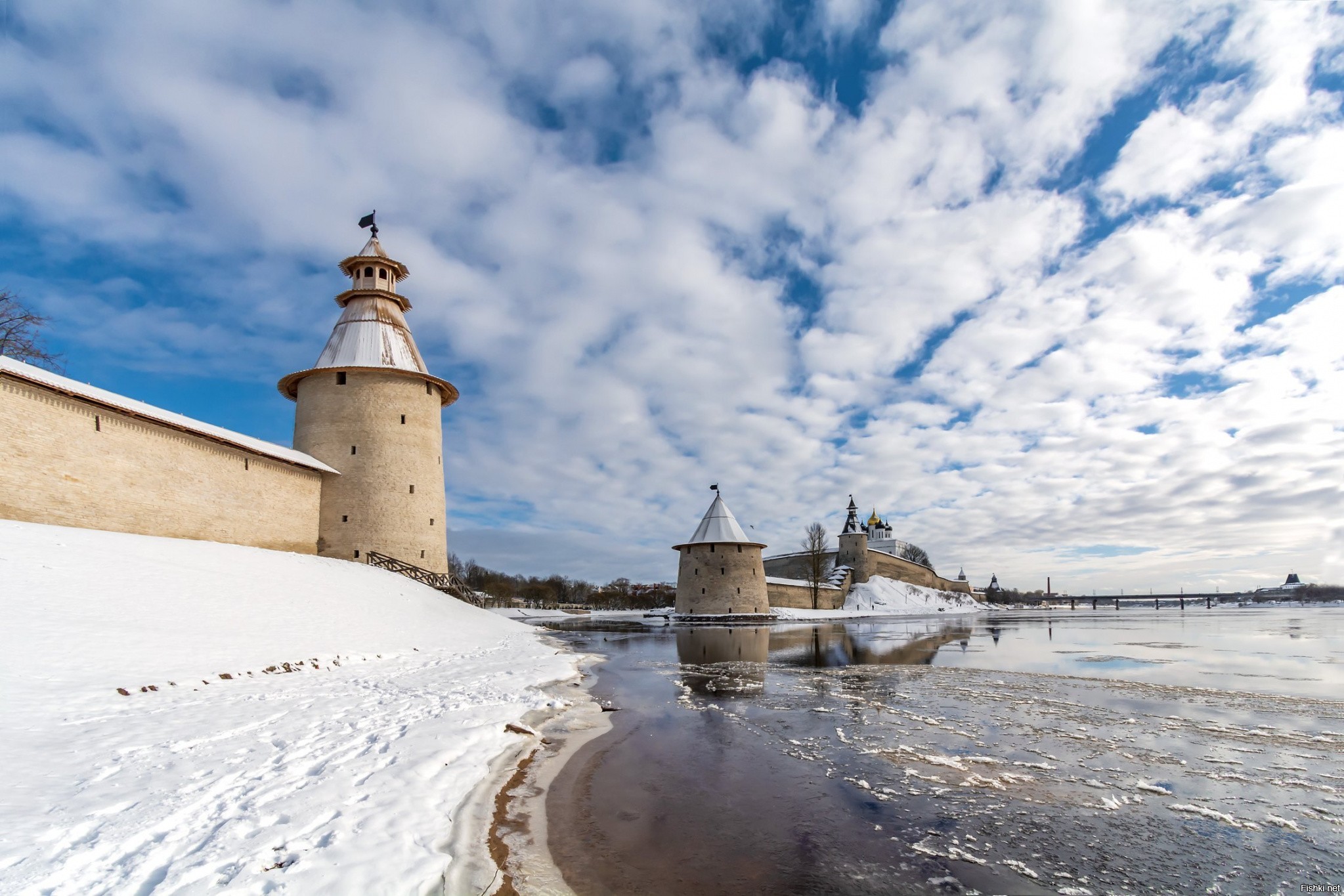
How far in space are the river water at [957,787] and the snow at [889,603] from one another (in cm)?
3247

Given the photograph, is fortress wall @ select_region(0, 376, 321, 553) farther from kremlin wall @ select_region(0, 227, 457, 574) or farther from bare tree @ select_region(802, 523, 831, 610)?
bare tree @ select_region(802, 523, 831, 610)

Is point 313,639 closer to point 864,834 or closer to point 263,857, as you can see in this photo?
→ point 263,857

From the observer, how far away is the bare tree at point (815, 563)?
5116cm

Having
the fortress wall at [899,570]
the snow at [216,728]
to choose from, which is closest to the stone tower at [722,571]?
the snow at [216,728]

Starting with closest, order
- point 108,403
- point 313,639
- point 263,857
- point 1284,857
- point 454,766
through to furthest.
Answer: point 263,857
point 1284,857
point 454,766
point 313,639
point 108,403

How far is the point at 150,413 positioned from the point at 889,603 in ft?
188

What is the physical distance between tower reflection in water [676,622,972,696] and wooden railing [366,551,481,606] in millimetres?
7970

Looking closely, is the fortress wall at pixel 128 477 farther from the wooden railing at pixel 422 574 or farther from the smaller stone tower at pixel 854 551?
the smaller stone tower at pixel 854 551

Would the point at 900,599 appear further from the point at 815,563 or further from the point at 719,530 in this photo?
the point at 719,530

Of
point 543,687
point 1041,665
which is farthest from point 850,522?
point 543,687

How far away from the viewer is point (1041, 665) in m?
13.7

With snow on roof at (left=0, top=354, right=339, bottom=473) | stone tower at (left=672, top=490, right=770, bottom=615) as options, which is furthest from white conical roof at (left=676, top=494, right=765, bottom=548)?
snow on roof at (left=0, top=354, right=339, bottom=473)

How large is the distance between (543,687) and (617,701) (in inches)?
47.3

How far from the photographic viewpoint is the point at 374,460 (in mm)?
21375
